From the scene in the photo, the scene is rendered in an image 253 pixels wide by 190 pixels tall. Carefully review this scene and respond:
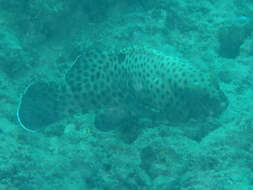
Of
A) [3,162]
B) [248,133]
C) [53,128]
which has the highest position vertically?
[248,133]

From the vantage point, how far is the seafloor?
13.0 feet

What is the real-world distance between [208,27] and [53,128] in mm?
4869

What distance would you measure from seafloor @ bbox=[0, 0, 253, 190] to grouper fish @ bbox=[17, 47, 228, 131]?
28cm

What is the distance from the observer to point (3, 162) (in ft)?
11.5

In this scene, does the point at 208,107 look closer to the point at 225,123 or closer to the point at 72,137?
the point at 225,123

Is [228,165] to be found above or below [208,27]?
below

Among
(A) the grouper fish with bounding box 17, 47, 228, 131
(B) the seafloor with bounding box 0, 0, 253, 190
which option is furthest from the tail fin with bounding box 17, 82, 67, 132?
(B) the seafloor with bounding box 0, 0, 253, 190

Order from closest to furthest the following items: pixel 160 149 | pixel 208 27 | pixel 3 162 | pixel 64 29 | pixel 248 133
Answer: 1. pixel 3 162
2. pixel 248 133
3. pixel 160 149
4. pixel 64 29
5. pixel 208 27

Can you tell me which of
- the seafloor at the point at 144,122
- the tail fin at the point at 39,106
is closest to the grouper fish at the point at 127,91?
the tail fin at the point at 39,106

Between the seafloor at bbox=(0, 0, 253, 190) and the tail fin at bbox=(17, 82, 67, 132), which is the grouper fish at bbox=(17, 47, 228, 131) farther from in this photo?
the seafloor at bbox=(0, 0, 253, 190)

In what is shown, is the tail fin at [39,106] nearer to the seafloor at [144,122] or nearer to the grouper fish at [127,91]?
the grouper fish at [127,91]

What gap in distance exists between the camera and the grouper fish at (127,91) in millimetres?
5203

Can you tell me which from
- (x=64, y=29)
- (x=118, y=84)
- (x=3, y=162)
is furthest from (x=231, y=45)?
A: (x=3, y=162)

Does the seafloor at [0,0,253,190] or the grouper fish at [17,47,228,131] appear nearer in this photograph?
the seafloor at [0,0,253,190]
